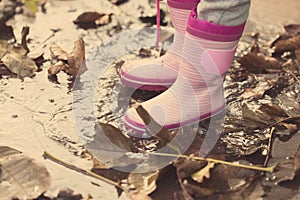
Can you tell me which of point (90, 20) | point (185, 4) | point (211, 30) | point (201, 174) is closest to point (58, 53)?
point (90, 20)

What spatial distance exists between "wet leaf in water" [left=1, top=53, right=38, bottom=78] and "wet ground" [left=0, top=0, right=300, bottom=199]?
18mm

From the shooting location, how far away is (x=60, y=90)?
1.35m

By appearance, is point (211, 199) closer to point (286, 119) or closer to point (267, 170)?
point (267, 170)

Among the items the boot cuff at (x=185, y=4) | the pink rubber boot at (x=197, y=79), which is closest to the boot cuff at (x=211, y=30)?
the pink rubber boot at (x=197, y=79)

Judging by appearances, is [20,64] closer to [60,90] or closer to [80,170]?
[60,90]

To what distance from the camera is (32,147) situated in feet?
3.77

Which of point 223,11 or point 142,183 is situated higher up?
point 223,11

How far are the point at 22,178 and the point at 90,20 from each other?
76 centimetres

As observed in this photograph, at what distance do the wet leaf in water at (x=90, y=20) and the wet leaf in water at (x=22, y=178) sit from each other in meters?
0.66

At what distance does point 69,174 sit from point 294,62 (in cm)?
70

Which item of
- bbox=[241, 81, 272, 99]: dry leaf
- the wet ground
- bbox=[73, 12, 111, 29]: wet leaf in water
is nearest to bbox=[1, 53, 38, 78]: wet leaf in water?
the wet ground

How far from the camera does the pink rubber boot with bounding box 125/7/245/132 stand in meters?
1.14

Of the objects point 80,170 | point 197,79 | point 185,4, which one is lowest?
point 80,170

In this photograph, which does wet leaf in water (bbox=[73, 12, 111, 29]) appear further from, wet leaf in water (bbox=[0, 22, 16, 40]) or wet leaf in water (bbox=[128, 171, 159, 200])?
wet leaf in water (bbox=[128, 171, 159, 200])
